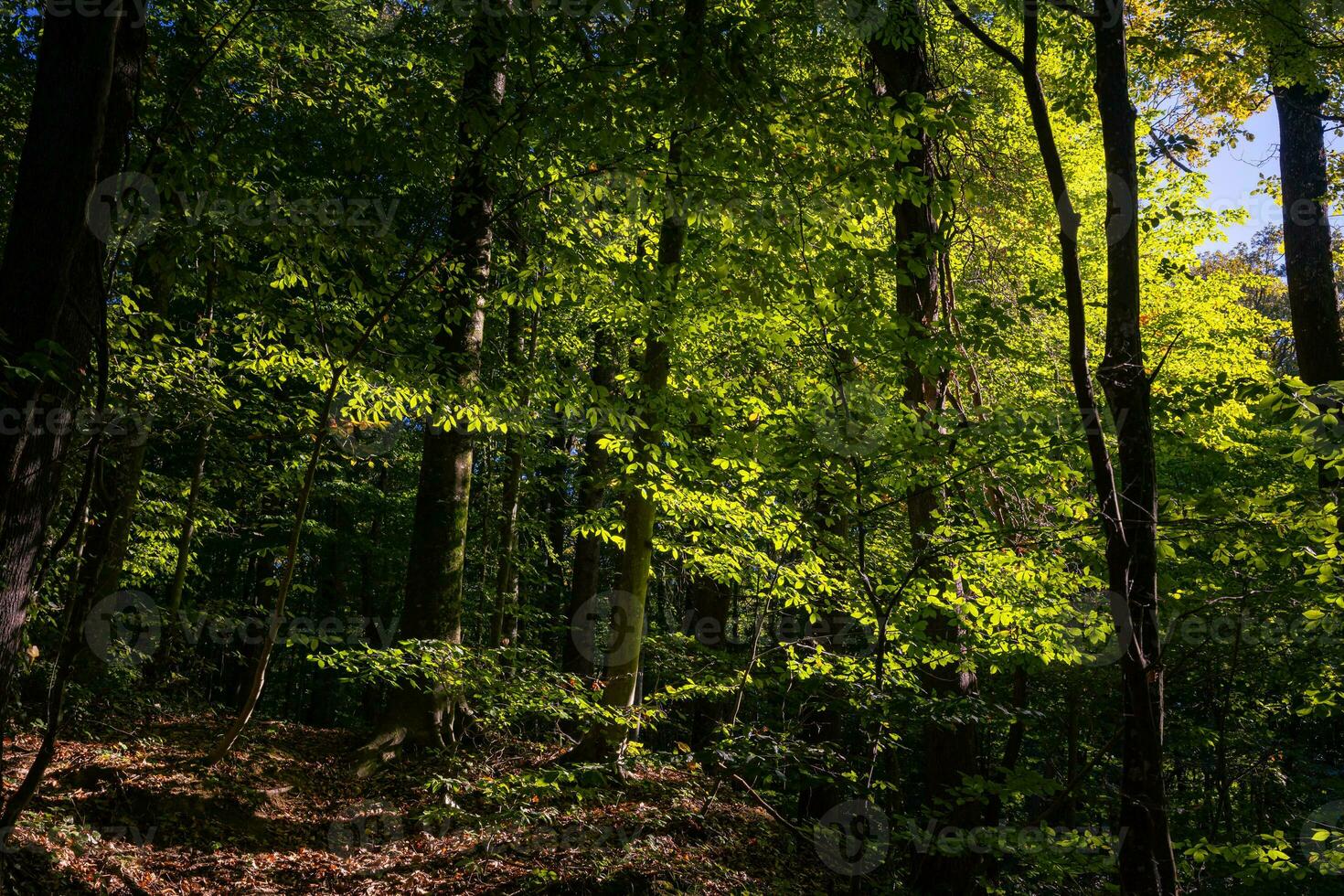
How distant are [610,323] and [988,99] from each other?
16.1 feet

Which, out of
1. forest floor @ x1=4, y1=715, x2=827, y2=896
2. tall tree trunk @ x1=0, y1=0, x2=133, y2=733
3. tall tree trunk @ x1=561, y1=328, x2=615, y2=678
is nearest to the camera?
tall tree trunk @ x1=0, y1=0, x2=133, y2=733

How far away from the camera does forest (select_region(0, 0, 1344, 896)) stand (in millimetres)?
3932

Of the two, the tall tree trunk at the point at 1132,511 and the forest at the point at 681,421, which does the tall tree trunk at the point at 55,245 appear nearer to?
the forest at the point at 681,421

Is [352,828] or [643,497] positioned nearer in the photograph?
[352,828]

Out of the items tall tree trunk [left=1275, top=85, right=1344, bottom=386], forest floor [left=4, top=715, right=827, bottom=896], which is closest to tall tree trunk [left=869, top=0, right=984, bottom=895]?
forest floor [left=4, top=715, right=827, bottom=896]

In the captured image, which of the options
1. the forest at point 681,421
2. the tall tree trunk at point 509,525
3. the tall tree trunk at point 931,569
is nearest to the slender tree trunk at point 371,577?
the tall tree trunk at point 509,525

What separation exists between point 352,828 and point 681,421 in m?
4.03

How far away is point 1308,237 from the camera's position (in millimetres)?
8711

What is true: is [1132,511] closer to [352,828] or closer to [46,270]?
[46,270]

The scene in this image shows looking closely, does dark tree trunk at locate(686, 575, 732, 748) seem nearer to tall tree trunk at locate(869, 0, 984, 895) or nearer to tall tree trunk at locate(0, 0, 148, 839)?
tall tree trunk at locate(869, 0, 984, 895)

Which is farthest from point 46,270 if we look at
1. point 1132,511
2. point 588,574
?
point 588,574

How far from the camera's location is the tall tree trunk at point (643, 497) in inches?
225

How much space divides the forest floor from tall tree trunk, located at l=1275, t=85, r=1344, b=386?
293 inches

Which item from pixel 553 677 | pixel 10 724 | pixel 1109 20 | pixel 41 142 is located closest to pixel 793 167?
pixel 1109 20
